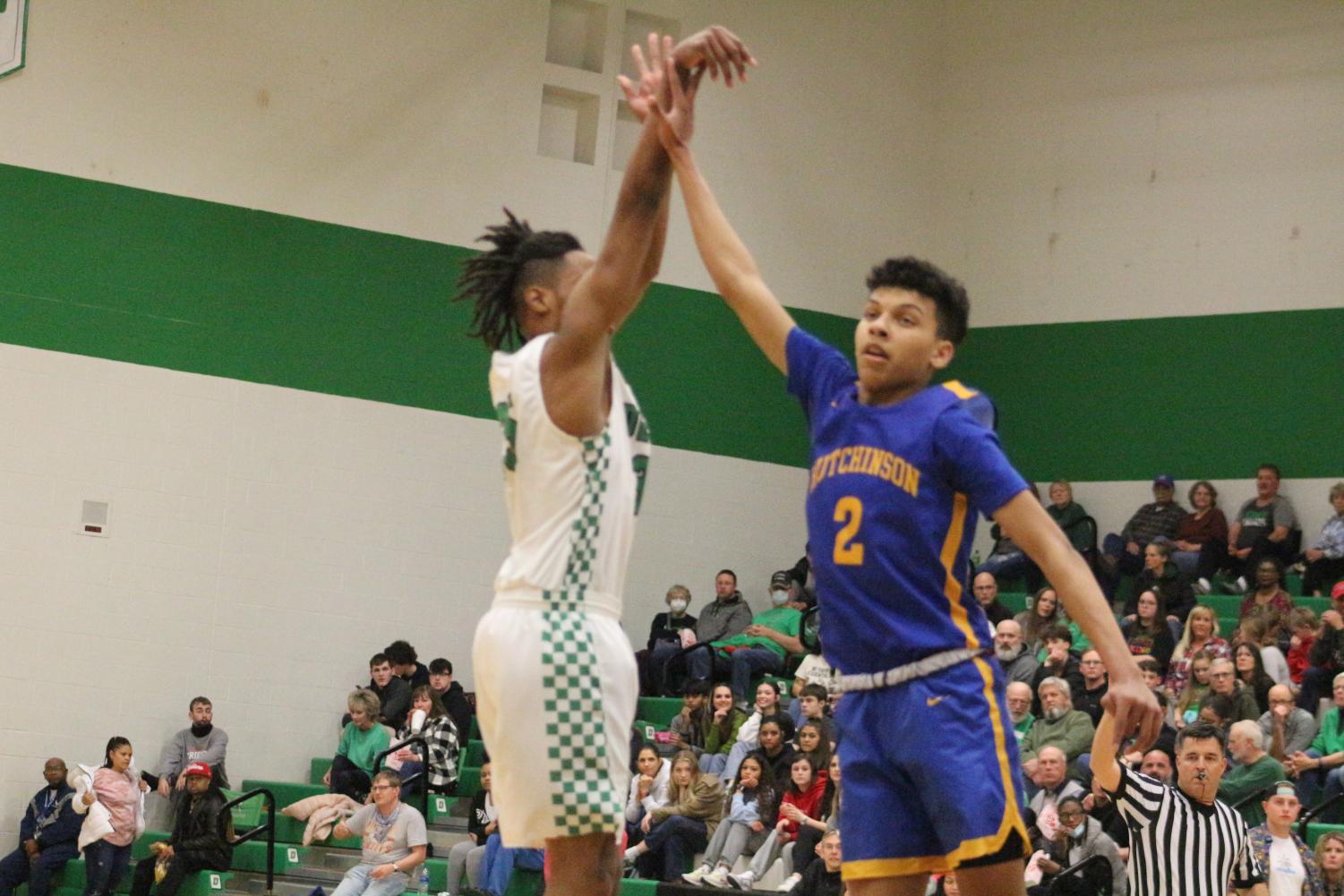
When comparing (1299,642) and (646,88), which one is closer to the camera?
(646,88)

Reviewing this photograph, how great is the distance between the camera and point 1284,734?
490 inches

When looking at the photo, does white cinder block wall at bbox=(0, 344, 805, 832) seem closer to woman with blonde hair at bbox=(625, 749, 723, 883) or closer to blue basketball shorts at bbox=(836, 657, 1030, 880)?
woman with blonde hair at bbox=(625, 749, 723, 883)

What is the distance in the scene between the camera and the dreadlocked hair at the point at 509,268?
179 inches

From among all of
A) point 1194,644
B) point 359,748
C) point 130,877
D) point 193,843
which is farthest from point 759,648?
point 130,877

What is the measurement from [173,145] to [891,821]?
45.9ft

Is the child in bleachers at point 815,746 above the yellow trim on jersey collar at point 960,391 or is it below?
below

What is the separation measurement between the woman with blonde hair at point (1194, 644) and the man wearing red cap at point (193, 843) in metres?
7.74

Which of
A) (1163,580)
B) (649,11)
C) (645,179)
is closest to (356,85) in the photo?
(649,11)

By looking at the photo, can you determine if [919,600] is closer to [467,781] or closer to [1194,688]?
[1194,688]

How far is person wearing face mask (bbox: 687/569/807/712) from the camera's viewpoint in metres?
16.6

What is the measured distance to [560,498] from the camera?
14.1 feet

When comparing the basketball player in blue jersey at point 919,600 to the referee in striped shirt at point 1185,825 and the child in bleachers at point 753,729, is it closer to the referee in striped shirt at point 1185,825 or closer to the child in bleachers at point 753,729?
the referee in striped shirt at point 1185,825

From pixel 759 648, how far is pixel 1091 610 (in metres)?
12.8

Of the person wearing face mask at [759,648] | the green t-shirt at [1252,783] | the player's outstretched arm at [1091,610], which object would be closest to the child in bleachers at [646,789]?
the person wearing face mask at [759,648]
